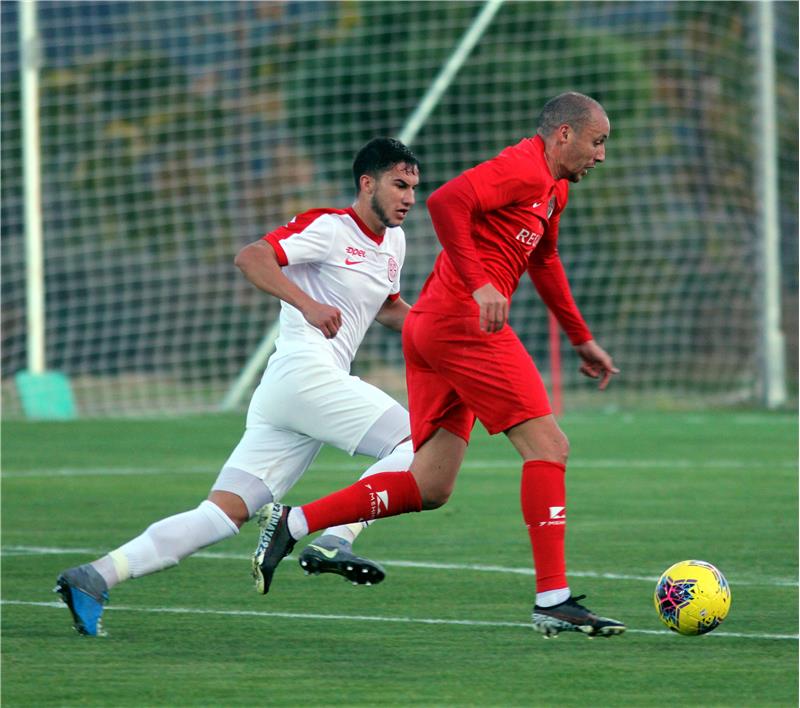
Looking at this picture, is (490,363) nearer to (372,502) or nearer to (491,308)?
(491,308)

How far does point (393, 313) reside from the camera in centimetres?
759

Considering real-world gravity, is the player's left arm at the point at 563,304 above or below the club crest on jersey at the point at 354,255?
below

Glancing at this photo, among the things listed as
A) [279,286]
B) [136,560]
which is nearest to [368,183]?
[279,286]

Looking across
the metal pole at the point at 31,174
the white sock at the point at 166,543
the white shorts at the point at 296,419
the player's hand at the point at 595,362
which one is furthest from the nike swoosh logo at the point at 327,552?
the metal pole at the point at 31,174

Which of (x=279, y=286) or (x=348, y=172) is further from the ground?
(x=348, y=172)

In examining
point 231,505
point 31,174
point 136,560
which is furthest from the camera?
point 31,174

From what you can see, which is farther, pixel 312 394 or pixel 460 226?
pixel 312 394

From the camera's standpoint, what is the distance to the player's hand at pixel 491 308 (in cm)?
608

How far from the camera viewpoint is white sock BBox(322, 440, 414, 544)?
6898 mm

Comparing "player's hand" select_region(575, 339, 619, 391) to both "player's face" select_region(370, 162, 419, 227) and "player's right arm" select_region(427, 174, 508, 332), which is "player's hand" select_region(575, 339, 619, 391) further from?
"player's right arm" select_region(427, 174, 508, 332)

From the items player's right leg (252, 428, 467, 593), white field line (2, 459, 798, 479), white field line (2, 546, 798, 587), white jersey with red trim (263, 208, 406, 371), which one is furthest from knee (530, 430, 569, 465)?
white field line (2, 459, 798, 479)

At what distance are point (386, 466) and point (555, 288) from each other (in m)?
1.11

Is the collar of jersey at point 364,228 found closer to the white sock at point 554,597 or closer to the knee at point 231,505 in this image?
the knee at point 231,505

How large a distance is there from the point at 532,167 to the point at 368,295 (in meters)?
1.15
